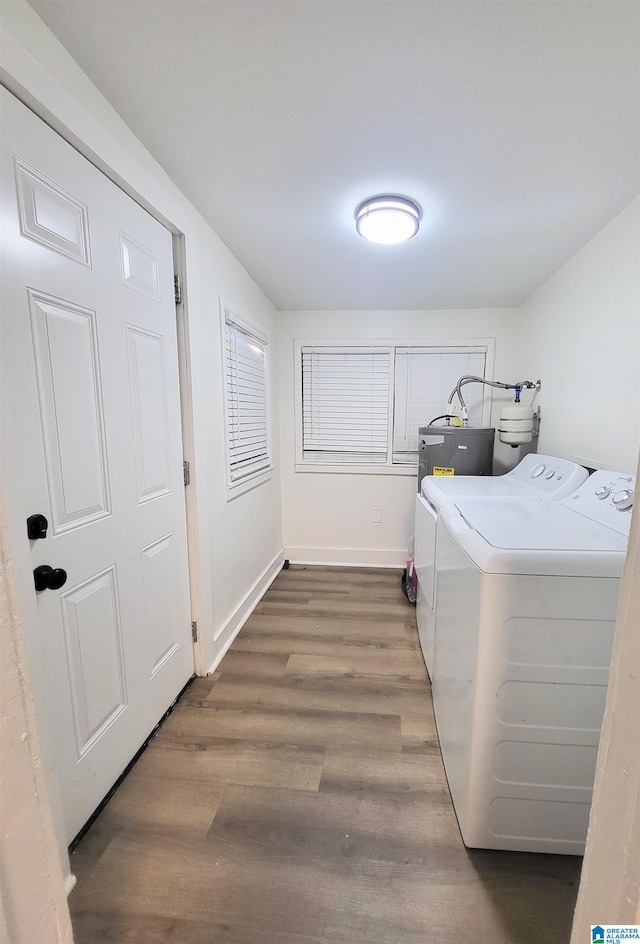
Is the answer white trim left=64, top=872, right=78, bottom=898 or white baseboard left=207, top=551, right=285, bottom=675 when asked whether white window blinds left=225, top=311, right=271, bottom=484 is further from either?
white trim left=64, top=872, right=78, bottom=898

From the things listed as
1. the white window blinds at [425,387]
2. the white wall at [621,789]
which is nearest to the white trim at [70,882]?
the white wall at [621,789]

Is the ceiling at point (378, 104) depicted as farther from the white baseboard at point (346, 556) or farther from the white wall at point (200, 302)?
the white baseboard at point (346, 556)

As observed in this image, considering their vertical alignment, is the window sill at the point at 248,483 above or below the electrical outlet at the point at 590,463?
below

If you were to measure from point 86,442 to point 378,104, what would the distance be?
52.0 inches

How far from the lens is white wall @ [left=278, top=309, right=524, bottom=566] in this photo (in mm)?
A: 2852

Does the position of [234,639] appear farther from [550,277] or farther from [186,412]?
[550,277]

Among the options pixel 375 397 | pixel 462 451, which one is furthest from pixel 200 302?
pixel 462 451

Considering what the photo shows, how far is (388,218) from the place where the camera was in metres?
1.52

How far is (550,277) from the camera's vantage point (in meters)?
2.23

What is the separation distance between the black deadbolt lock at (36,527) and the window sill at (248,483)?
1.14 metres

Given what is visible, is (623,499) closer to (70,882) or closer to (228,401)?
(228,401)

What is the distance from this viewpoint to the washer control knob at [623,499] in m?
1.23

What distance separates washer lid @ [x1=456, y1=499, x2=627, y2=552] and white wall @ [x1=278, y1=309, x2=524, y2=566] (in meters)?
1.56

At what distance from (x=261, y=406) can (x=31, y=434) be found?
1815 mm
